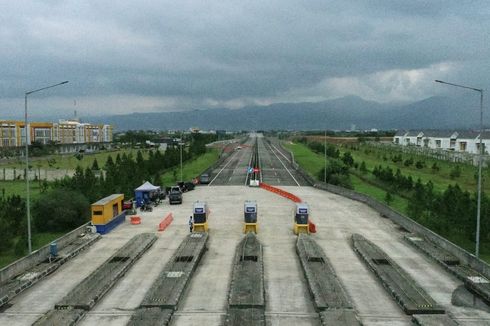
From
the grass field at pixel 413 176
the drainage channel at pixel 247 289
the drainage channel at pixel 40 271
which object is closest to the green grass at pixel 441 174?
the grass field at pixel 413 176

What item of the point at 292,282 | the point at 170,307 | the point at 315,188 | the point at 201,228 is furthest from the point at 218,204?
the point at 170,307

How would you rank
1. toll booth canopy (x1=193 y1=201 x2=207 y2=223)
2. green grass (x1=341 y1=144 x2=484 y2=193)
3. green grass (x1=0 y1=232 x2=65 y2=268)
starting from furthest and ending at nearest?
green grass (x1=341 y1=144 x2=484 y2=193), toll booth canopy (x1=193 y1=201 x2=207 y2=223), green grass (x1=0 y1=232 x2=65 y2=268)

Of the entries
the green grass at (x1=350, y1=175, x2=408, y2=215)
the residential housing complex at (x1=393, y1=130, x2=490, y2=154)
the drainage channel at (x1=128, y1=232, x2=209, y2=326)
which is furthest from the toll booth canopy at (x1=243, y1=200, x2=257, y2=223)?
the residential housing complex at (x1=393, y1=130, x2=490, y2=154)

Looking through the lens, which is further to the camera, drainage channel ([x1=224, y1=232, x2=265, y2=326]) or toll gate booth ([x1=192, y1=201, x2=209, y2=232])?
toll gate booth ([x1=192, y1=201, x2=209, y2=232])

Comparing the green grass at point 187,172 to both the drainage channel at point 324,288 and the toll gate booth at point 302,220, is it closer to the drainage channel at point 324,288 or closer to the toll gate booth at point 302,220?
the toll gate booth at point 302,220

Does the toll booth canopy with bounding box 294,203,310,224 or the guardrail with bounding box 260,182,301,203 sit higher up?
the toll booth canopy with bounding box 294,203,310,224

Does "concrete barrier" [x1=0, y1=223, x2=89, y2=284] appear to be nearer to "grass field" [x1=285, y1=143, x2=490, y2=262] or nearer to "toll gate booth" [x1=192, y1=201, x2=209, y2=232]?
"toll gate booth" [x1=192, y1=201, x2=209, y2=232]
